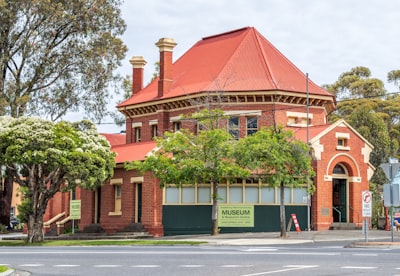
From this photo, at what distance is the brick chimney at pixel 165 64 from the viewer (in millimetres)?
46281

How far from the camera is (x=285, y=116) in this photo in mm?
43469

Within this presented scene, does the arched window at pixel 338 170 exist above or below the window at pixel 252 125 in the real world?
below

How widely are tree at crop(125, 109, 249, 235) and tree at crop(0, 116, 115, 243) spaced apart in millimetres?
2051

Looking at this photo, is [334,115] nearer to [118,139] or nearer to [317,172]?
[118,139]

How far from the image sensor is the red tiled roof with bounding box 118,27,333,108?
44000 millimetres

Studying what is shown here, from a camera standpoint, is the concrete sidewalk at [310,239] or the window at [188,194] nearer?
the concrete sidewalk at [310,239]

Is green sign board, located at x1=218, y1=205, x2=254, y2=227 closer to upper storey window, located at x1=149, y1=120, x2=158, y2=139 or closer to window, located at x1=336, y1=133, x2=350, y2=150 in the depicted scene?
window, located at x1=336, y1=133, x2=350, y2=150

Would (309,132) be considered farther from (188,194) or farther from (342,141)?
(188,194)

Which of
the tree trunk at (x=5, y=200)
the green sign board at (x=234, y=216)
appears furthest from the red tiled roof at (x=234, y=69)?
the tree trunk at (x=5, y=200)

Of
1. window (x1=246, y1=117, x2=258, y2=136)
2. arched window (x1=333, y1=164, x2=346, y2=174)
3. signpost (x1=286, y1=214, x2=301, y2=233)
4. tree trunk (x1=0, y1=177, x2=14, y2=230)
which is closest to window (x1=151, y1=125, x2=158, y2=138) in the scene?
window (x1=246, y1=117, x2=258, y2=136)

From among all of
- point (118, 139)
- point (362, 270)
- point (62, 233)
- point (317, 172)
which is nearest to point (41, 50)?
point (118, 139)

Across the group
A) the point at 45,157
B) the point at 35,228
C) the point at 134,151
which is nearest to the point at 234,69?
the point at 134,151

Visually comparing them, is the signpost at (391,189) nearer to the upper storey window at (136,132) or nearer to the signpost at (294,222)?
the signpost at (294,222)

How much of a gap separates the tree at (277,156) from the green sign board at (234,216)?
5.00 m
